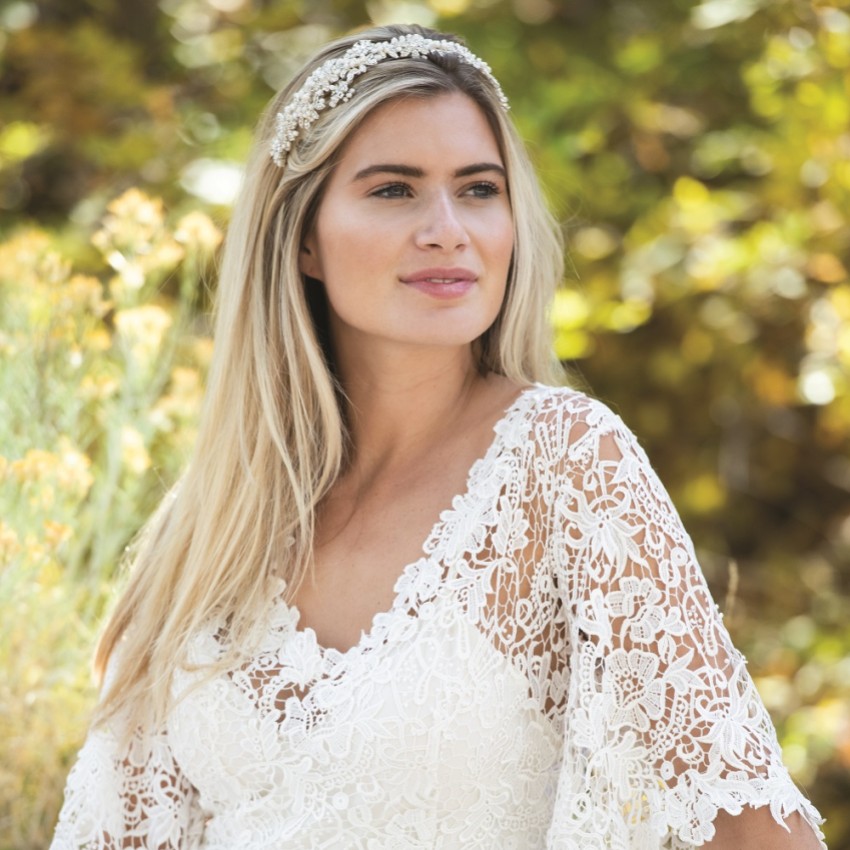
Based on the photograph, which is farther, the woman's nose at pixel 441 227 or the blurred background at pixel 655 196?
the blurred background at pixel 655 196

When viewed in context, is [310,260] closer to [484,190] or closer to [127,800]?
[484,190]

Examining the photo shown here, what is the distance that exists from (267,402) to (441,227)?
18.4 inches

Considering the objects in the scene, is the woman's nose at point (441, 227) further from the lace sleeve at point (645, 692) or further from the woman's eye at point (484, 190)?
the lace sleeve at point (645, 692)

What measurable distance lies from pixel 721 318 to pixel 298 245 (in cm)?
210

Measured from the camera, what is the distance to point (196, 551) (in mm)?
2139

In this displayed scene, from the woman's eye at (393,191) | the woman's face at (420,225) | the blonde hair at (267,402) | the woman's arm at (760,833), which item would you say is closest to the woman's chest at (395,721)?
the blonde hair at (267,402)

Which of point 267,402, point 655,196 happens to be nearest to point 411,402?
point 267,402

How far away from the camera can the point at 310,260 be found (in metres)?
2.19

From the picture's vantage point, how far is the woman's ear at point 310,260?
216cm

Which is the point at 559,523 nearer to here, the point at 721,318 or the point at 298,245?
the point at 298,245

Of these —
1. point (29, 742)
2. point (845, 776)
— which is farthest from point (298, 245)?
point (845, 776)

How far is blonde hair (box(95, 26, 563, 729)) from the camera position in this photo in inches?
81.3

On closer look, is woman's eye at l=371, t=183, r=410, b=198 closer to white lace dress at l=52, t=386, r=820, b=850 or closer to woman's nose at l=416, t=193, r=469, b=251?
woman's nose at l=416, t=193, r=469, b=251

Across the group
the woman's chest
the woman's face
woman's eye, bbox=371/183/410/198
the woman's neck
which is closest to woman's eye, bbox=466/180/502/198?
the woman's face
